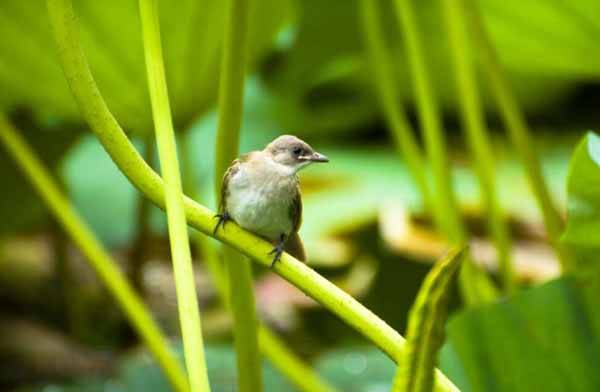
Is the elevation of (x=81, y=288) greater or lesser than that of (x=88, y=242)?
greater

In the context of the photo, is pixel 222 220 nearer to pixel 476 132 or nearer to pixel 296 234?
pixel 296 234

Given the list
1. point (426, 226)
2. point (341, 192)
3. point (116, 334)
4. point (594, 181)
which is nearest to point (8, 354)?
point (116, 334)

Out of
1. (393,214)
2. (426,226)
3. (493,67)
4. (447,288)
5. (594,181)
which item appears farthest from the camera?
(426,226)

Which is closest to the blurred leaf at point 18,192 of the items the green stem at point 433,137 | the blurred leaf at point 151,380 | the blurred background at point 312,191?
the blurred background at point 312,191

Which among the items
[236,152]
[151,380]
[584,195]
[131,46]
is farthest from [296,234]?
[151,380]

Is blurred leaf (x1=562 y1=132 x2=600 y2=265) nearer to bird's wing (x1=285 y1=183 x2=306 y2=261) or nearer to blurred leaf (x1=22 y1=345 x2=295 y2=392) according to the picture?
bird's wing (x1=285 y1=183 x2=306 y2=261)

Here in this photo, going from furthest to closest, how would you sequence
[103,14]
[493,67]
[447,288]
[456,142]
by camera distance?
1. [456,142]
2. [103,14]
3. [493,67]
4. [447,288]

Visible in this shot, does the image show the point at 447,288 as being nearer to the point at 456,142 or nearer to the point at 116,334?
the point at 116,334
